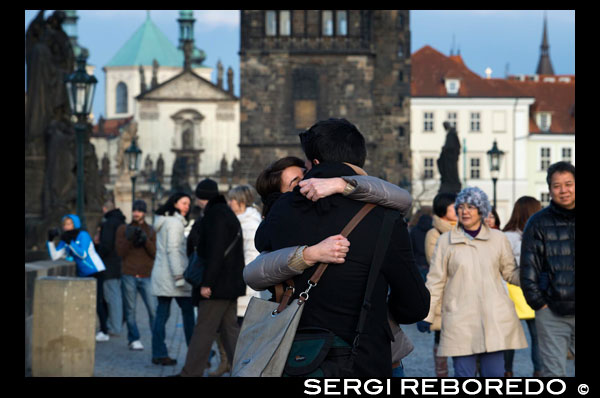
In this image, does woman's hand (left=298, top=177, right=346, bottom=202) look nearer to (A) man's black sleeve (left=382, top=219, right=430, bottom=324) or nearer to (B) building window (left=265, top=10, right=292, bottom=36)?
(A) man's black sleeve (left=382, top=219, right=430, bottom=324)

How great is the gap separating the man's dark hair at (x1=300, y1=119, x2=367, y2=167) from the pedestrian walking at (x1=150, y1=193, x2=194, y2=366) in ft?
18.8

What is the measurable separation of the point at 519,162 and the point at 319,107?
14622 mm

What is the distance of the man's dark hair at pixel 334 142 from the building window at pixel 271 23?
49786 mm

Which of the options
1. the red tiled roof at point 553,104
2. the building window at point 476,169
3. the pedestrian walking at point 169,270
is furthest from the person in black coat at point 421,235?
the red tiled roof at point 553,104

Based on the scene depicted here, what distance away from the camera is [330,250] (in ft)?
12.3

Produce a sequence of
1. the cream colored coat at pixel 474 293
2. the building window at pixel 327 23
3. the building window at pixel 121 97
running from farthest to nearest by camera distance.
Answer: the building window at pixel 121 97 < the building window at pixel 327 23 < the cream colored coat at pixel 474 293

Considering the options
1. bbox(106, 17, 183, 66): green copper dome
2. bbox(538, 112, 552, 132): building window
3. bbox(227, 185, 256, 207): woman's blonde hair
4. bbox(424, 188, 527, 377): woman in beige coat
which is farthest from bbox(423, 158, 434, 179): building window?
bbox(106, 17, 183, 66): green copper dome

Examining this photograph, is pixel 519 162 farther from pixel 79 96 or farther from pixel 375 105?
pixel 79 96

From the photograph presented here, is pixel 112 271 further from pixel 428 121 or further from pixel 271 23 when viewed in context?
pixel 428 121

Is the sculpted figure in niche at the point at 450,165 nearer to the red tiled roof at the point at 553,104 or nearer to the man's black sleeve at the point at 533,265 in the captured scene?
the man's black sleeve at the point at 533,265

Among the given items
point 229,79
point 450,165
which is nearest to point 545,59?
point 229,79

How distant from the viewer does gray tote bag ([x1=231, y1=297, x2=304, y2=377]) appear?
3.74 metres

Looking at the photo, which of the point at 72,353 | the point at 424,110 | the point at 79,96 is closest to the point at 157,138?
the point at 424,110

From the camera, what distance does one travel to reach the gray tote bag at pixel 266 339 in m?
3.74
